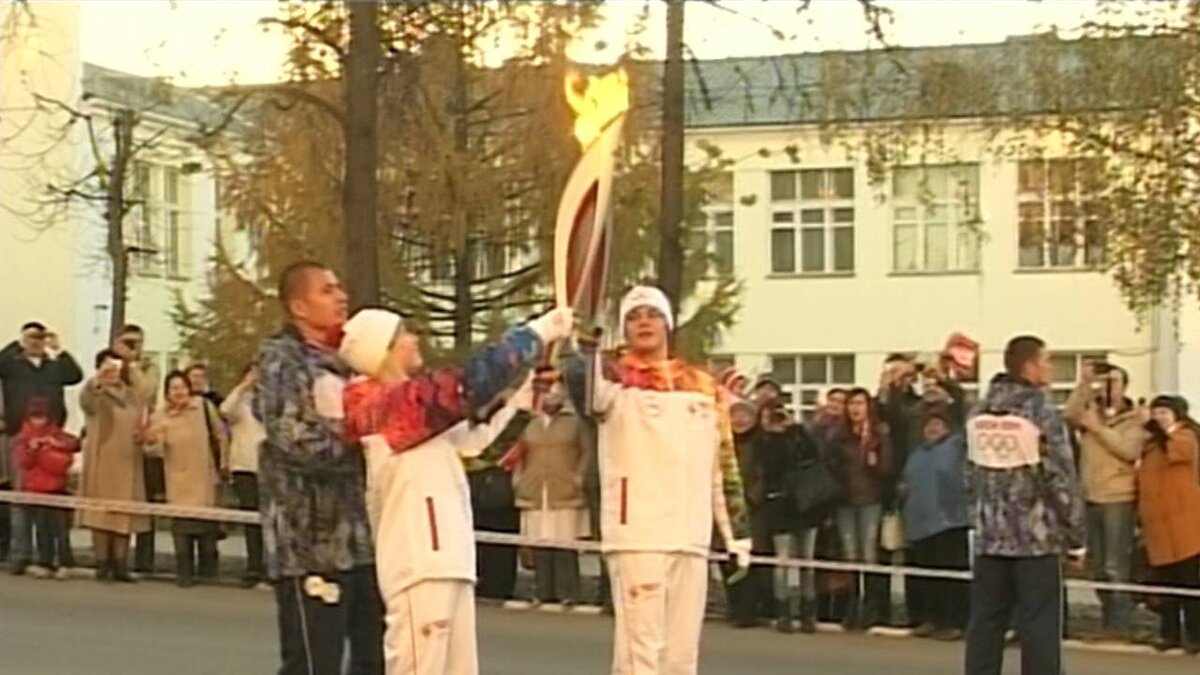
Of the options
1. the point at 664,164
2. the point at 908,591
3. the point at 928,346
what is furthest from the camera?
the point at 928,346

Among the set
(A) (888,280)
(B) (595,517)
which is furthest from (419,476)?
(A) (888,280)

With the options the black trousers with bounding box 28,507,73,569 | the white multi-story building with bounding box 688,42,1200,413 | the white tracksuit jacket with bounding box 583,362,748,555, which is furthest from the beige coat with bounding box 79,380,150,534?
the white multi-story building with bounding box 688,42,1200,413

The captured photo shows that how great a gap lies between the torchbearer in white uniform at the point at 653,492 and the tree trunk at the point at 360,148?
845 cm

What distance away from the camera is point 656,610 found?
26.6 feet

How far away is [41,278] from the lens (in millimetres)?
42281

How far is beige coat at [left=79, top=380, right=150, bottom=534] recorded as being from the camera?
1577 cm

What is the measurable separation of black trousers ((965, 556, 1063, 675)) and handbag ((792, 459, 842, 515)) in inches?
167

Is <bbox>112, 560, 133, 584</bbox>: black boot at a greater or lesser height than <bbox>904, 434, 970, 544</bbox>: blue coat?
lesser

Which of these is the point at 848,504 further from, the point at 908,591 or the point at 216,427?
the point at 216,427

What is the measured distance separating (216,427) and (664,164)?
13.7ft

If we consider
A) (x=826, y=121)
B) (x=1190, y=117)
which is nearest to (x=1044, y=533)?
(x=1190, y=117)

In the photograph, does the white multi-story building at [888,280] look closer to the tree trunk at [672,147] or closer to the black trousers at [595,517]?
the tree trunk at [672,147]

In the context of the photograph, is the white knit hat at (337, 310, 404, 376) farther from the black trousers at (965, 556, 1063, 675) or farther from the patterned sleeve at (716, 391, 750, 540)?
the black trousers at (965, 556, 1063, 675)

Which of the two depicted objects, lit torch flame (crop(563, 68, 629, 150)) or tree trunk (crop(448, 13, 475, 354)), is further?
tree trunk (crop(448, 13, 475, 354))
